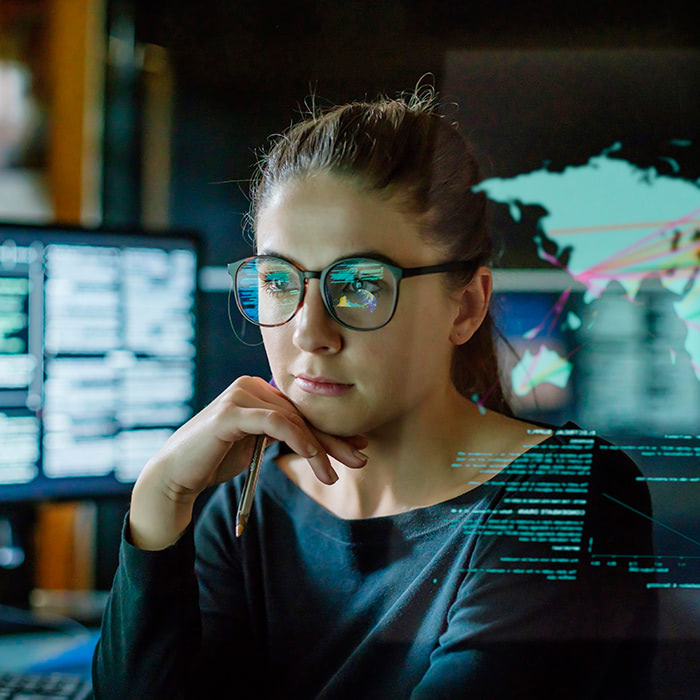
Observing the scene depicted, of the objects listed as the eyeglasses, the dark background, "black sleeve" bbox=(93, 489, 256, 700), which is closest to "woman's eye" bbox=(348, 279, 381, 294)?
the eyeglasses

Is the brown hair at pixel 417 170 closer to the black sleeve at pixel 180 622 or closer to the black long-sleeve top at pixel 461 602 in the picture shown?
the black long-sleeve top at pixel 461 602

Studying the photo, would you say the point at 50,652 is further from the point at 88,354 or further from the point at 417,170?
the point at 417,170

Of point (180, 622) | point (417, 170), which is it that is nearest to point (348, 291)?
point (417, 170)

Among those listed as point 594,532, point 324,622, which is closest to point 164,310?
point 324,622

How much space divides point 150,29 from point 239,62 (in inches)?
4.2

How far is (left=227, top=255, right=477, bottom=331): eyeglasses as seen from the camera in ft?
1.95

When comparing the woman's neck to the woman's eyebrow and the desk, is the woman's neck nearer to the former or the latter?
the woman's eyebrow

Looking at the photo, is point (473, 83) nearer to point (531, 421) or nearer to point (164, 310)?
point (531, 421)

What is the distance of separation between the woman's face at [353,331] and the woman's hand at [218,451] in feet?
0.06

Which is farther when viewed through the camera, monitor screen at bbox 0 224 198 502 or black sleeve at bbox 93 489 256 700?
monitor screen at bbox 0 224 198 502

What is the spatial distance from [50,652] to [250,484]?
0.41m

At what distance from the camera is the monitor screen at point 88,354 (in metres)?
0.87

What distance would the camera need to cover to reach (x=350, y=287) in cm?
60

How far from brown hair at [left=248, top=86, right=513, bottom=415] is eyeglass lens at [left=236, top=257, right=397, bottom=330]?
56 millimetres
